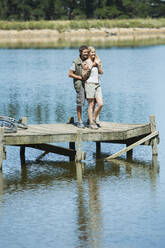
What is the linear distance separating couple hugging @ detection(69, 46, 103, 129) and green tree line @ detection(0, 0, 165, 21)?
268 feet

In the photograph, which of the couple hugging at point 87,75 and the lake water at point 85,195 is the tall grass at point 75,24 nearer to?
the lake water at point 85,195

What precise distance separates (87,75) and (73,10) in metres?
90.1

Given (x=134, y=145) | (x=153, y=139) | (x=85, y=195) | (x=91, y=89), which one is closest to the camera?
(x=85, y=195)

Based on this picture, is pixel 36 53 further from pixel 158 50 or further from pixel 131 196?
pixel 131 196

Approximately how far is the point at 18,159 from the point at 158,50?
→ 4123 cm

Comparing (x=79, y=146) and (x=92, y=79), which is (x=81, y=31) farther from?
(x=79, y=146)

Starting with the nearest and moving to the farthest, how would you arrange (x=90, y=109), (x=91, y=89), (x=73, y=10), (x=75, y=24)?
(x=91, y=89) → (x=90, y=109) → (x=75, y=24) → (x=73, y=10)

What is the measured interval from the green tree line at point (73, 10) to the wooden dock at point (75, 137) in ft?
267

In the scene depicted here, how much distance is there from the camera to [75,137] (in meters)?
14.9

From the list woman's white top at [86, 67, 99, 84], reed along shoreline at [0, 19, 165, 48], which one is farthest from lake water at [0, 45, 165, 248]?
reed along shoreline at [0, 19, 165, 48]

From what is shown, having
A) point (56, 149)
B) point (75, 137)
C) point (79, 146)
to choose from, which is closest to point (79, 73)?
point (75, 137)

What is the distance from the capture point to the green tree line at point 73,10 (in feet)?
327

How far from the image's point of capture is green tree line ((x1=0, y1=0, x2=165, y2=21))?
327ft

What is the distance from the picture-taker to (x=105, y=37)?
271 feet
